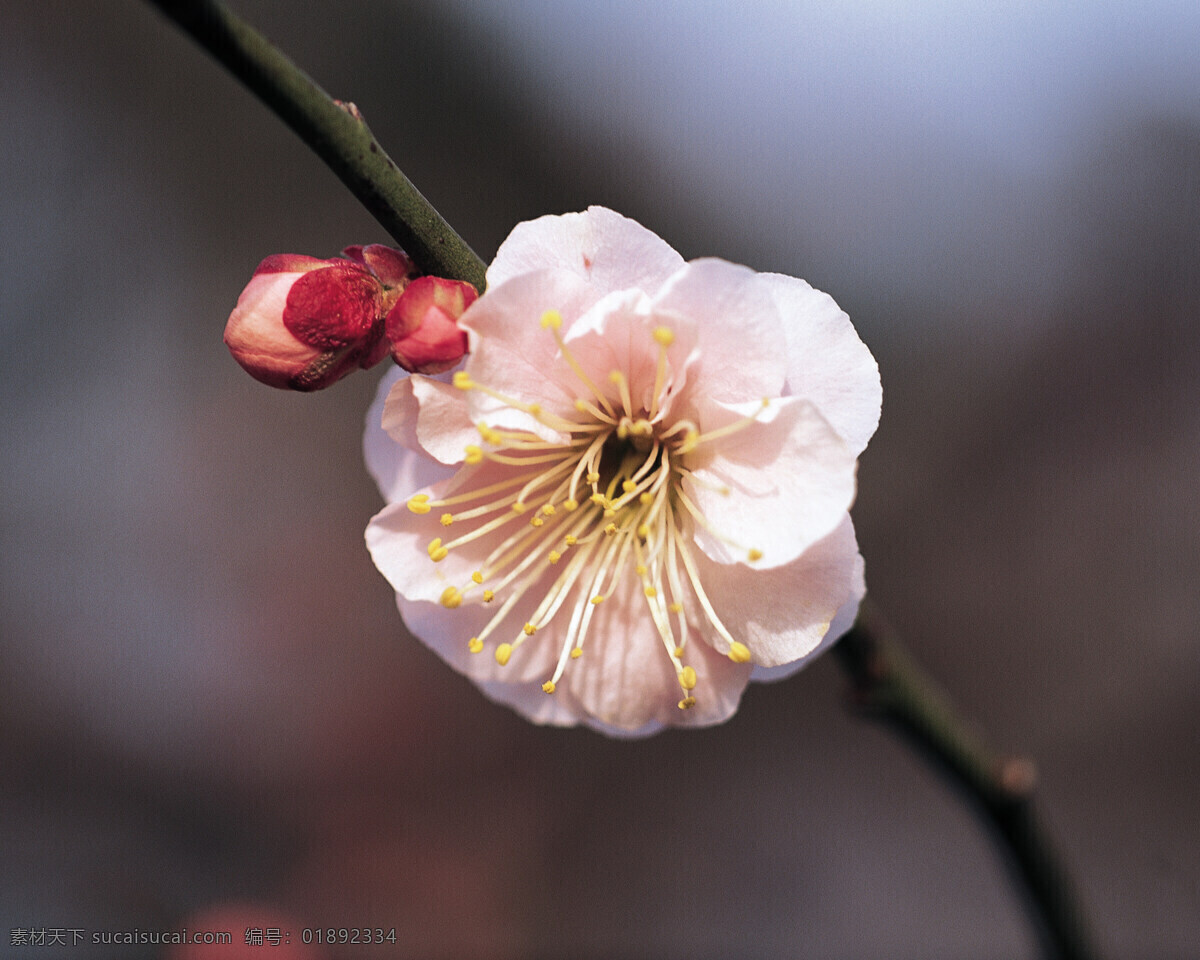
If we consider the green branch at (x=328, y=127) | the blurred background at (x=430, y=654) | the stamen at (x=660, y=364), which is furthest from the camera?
the blurred background at (x=430, y=654)

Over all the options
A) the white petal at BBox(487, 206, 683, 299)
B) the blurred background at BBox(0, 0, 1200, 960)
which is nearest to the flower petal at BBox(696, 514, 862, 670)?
the white petal at BBox(487, 206, 683, 299)

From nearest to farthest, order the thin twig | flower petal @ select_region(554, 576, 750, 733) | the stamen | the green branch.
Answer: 1. the green branch
2. the stamen
3. flower petal @ select_region(554, 576, 750, 733)
4. the thin twig

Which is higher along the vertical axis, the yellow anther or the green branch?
the green branch

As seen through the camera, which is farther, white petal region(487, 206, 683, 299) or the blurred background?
the blurred background

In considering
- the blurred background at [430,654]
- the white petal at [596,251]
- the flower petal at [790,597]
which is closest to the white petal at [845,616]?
the flower petal at [790,597]

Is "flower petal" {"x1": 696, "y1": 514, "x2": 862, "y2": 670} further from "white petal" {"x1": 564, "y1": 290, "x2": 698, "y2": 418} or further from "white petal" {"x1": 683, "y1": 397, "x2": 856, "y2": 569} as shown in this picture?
"white petal" {"x1": 564, "y1": 290, "x2": 698, "y2": 418}

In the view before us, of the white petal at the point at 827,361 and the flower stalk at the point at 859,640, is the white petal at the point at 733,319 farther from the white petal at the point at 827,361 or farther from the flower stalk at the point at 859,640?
the flower stalk at the point at 859,640

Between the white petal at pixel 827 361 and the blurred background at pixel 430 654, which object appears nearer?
the white petal at pixel 827 361
